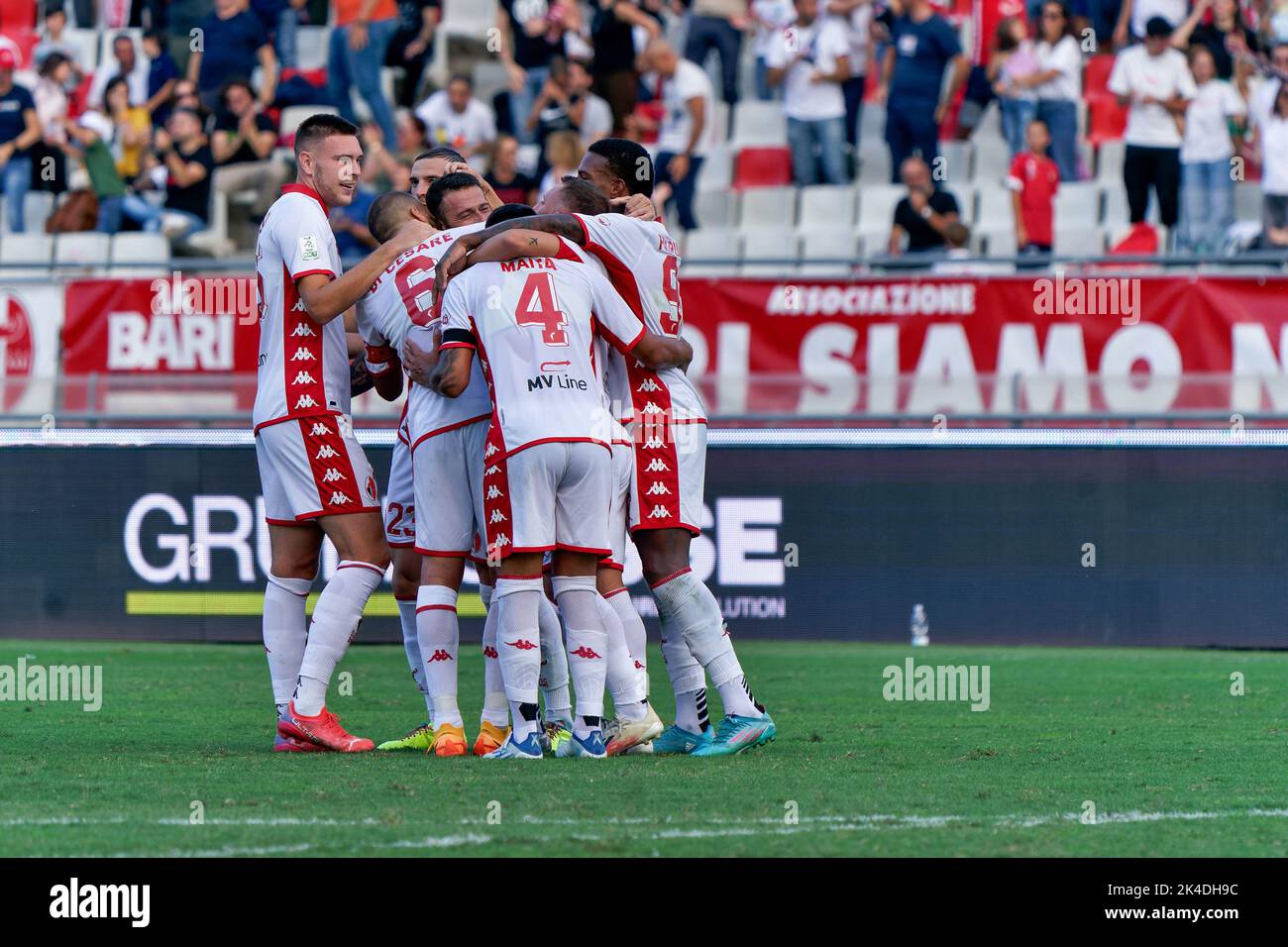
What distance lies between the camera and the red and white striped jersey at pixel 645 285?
7.51m

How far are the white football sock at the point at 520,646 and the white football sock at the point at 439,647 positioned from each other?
1.20ft

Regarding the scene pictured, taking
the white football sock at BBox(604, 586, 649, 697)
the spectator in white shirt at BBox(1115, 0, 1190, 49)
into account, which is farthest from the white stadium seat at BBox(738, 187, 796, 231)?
the white football sock at BBox(604, 586, 649, 697)

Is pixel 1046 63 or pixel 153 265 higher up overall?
pixel 1046 63

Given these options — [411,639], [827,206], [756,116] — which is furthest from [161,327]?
[411,639]

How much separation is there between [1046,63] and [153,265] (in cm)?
783

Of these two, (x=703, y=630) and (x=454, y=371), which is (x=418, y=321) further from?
(x=703, y=630)

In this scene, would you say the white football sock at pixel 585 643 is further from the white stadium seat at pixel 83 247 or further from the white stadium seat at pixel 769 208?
the white stadium seat at pixel 83 247


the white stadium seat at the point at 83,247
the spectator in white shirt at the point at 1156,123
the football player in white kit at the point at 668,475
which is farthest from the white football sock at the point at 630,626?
the white stadium seat at the point at 83,247

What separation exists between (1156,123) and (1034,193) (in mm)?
1249

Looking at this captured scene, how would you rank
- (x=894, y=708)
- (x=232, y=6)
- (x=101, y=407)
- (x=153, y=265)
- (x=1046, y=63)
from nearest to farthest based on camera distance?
(x=894, y=708) < (x=101, y=407) < (x=153, y=265) < (x=1046, y=63) < (x=232, y=6)

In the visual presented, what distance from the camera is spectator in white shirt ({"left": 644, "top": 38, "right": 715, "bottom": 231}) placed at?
1670cm

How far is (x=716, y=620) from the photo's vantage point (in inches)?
299
